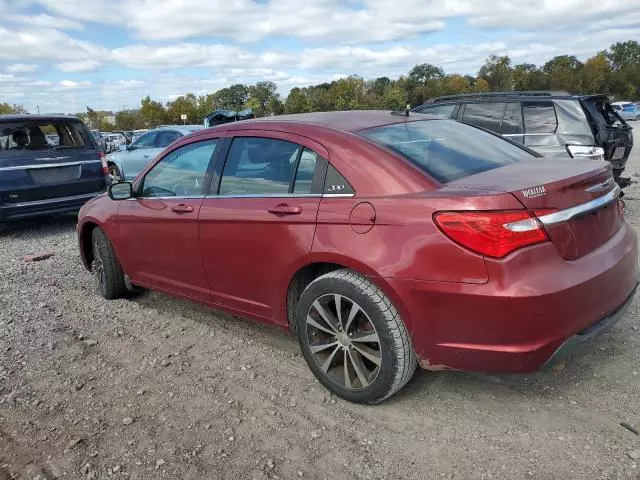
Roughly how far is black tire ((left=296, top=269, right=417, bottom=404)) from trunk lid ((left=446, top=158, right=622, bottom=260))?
0.72 metres

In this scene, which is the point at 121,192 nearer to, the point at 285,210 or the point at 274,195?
the point at 274,195

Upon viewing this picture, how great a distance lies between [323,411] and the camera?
310 centimetres

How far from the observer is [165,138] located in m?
12.7

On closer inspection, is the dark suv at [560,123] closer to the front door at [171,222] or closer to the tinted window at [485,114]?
the tinted window at [485,114]

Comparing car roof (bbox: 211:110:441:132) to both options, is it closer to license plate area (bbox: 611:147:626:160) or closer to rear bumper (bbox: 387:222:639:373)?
rear bumper (bbox: 387:222:639:373)

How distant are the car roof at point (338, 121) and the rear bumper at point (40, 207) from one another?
5.26 meters

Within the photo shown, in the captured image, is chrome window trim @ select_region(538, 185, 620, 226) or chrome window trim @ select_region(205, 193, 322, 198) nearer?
chrome window trim @ select_region(538, 185, 620, 226)

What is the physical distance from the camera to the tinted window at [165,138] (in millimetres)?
12453

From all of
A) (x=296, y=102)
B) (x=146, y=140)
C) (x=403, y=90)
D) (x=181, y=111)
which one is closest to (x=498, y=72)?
(x=403, y=90)

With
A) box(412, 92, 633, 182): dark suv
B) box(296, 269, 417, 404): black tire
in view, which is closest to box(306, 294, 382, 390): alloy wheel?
box(296, 269, 417, 404): black tire

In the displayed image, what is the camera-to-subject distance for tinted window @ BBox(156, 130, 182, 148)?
490 inches

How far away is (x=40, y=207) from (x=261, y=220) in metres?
6.01

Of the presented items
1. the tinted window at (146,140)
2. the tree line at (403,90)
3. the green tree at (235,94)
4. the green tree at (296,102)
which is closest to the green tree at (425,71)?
the tree line at (403,90)

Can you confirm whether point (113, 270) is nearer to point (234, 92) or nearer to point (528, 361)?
point (528, 361)
